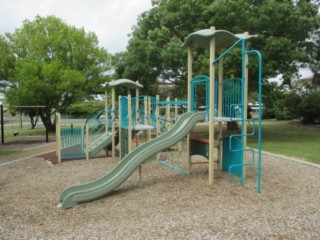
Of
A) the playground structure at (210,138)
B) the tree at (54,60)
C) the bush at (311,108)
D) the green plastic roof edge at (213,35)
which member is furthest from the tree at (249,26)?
the bush at (311,108)

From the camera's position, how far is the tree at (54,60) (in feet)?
Result: 59.3

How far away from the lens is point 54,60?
19531mm

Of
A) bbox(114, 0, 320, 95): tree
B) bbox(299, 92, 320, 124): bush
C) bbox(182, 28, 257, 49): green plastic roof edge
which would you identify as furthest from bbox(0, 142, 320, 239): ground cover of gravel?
bbox(299, 92, 320, 124): bush

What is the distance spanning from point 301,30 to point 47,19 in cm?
1687

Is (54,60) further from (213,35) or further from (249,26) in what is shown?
(213,35)

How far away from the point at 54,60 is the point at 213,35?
54.2 ft

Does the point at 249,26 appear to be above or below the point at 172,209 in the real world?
above

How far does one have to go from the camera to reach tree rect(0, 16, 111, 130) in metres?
18.1

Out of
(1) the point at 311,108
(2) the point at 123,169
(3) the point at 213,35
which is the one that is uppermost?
(3) the point at 213,35

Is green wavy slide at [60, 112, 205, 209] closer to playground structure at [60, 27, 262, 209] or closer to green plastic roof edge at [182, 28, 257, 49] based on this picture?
playground structure at [60, 27, 262, 209]

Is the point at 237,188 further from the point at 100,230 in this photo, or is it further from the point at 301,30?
the point at 301,30

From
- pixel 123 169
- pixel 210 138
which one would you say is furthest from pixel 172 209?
pixel 210 138

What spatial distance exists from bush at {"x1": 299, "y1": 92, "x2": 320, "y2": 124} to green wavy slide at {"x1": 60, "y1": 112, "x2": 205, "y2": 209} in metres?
20.8

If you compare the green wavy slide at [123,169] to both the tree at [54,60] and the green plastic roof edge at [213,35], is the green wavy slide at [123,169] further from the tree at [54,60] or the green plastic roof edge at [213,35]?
the tree at [54,60]
